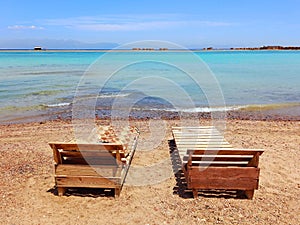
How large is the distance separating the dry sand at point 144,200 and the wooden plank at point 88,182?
231 millimetres

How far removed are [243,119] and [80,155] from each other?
32.3ft

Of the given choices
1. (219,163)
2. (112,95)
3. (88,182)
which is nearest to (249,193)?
(219,163)

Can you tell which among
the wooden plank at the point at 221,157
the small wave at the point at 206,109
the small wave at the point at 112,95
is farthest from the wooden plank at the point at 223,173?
the small wave at the point at 112,95

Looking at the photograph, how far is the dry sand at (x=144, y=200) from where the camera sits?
530 cm

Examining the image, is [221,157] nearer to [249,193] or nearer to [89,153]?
[249,193]

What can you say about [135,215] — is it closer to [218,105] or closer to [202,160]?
[202,160]

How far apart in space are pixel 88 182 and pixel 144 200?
1.04 meters

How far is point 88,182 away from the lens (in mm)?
5953

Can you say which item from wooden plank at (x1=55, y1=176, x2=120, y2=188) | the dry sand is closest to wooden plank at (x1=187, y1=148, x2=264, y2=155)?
the dry sand

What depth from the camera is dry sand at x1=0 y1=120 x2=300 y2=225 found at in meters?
5.30

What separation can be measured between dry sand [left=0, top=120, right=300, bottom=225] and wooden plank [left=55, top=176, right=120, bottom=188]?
23 cm

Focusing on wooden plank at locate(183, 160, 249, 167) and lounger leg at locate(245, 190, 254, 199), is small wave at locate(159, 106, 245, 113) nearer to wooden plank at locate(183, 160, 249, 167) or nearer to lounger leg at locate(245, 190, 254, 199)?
wooden plank at locate(183, 160, 249, 167)

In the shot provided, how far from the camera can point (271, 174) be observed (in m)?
7.20

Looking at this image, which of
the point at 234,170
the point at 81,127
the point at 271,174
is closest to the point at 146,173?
the point at 234,170
